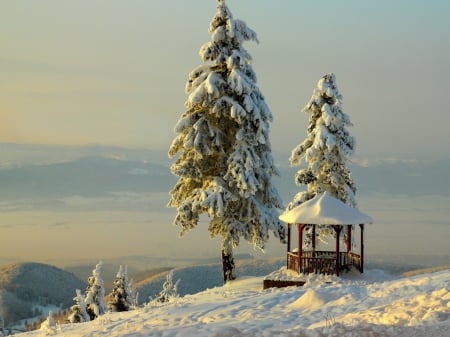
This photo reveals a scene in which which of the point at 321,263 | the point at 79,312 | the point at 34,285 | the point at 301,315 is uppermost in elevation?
the point at 321,263

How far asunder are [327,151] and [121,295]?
17.1m

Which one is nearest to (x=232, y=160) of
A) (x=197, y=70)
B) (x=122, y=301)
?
(x=197, y=70)

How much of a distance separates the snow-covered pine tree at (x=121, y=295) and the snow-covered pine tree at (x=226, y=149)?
11.1m

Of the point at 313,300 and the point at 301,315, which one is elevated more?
the point at 313,300

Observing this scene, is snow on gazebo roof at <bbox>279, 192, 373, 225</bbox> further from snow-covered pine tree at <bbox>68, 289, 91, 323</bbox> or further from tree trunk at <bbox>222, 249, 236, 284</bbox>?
snow-covered pine tree at <bbox>68, 289, 91, 323</bbox>

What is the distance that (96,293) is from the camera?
125 ft

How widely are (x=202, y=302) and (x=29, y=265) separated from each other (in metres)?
122

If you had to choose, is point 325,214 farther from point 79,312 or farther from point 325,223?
point 79,312

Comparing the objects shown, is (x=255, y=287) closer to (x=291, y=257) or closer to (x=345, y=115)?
(x=291, y=257)

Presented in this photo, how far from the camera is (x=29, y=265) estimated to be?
132125 mm

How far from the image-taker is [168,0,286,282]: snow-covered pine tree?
29125 millimetres

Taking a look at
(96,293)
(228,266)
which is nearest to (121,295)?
(96,293)

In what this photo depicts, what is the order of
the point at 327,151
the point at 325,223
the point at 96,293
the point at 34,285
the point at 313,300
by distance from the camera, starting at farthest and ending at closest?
1. the point at 34,285
2. the point at 96,293
3. the point at 327,151
4. the point at 325,223
5. the point at 313,300

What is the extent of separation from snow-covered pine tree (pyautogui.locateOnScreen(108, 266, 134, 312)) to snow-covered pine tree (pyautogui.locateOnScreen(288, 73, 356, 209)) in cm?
1305
